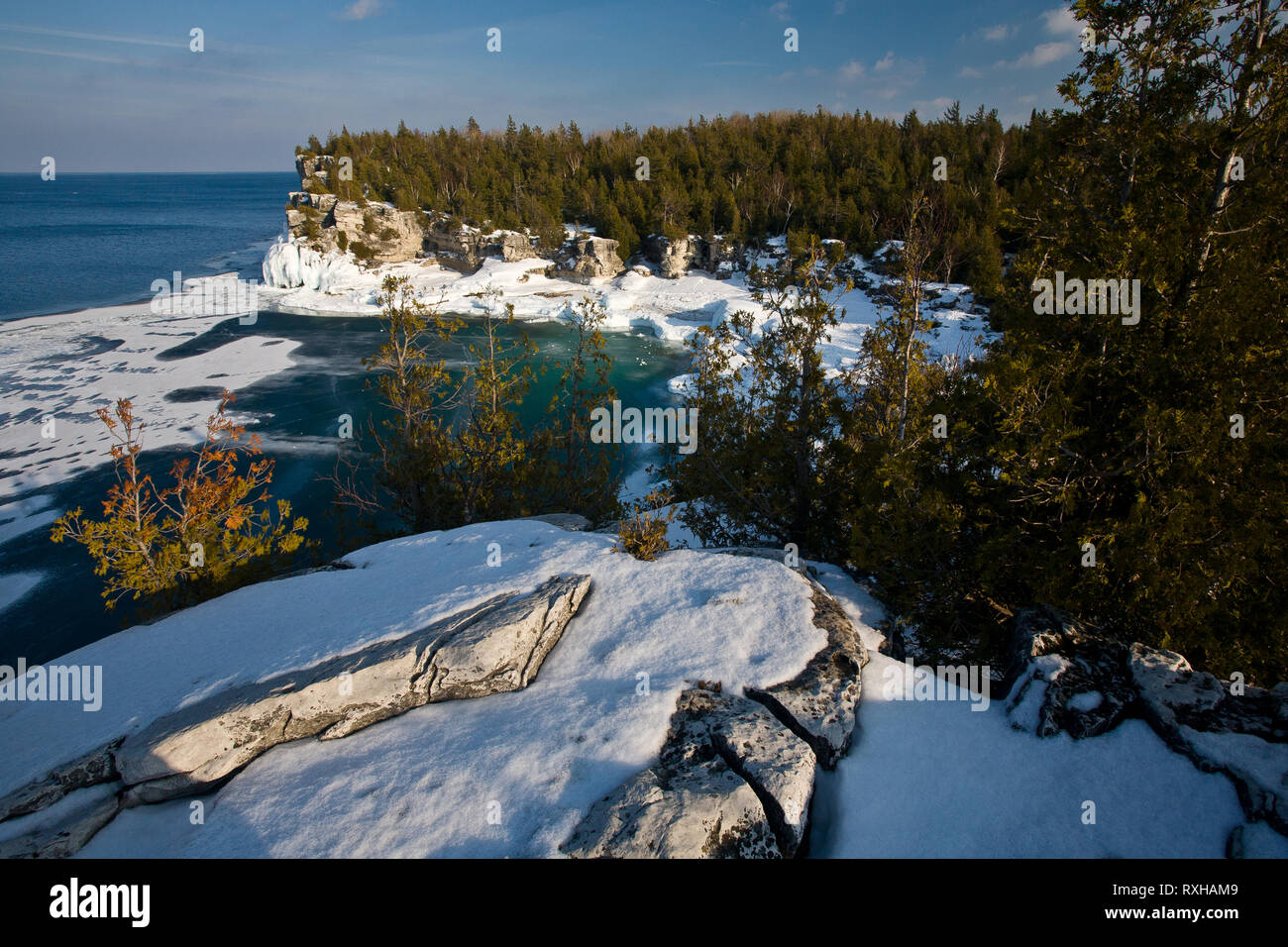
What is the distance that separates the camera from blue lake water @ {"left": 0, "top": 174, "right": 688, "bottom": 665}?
15172mm

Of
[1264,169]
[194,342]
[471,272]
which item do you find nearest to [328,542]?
[1264,169]

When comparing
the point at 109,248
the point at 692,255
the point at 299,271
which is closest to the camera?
the point at 299,271

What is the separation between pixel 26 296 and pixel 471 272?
35.2 meters

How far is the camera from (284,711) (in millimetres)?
5586

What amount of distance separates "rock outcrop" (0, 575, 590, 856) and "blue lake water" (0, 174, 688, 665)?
6417 mm

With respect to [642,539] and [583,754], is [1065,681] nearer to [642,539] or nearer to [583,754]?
[583,754]

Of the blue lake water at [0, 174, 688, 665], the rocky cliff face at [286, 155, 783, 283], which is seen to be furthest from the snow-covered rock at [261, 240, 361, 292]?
the blue lake water at [0, 174, 688, 665]

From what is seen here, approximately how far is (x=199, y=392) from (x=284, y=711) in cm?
3079

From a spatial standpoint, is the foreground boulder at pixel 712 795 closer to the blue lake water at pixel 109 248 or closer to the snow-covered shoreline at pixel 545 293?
the snow-covered shoreline at pixel 545 293

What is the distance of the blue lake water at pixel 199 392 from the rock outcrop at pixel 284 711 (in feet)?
21.1

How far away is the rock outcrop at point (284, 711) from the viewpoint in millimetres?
5055

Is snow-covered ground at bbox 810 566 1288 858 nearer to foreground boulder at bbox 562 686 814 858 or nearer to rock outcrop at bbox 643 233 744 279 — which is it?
foreground boulder at bbox 562 686 814 858

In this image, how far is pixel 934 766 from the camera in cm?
545

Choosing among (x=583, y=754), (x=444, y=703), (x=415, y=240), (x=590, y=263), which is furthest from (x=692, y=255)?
(x=583, y=754)
